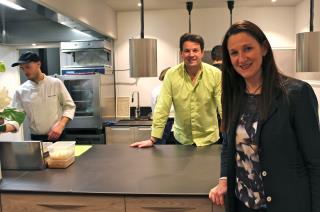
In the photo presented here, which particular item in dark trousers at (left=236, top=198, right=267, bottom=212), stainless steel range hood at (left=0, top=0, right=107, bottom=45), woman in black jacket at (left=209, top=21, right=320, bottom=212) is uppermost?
stainless steel range hood at (left=0, top=0, right=107, bottom=45)

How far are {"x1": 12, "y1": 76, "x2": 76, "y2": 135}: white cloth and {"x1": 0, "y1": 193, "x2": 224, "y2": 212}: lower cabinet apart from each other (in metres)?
1.48

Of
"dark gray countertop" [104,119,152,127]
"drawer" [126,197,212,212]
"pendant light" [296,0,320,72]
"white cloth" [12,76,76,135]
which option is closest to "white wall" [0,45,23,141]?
"dark gray countertop" [104,119,152,127]

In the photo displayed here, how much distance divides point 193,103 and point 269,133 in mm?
1165

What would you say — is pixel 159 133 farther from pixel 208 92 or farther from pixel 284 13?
pixel 284 13

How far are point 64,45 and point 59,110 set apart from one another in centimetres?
153

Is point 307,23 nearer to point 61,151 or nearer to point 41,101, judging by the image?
point 41,101

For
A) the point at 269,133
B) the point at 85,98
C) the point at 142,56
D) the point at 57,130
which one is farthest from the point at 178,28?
the point at 269,133

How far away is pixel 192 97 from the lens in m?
2.29

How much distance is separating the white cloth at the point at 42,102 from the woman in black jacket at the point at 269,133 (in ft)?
6.78

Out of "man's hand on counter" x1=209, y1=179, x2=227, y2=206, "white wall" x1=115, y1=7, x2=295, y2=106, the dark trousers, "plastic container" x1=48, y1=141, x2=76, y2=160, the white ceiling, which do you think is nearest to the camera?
the dark trousers

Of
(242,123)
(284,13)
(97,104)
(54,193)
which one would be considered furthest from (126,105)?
(242,123)

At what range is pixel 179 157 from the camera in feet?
6.53

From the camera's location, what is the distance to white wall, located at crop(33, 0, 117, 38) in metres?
2.89

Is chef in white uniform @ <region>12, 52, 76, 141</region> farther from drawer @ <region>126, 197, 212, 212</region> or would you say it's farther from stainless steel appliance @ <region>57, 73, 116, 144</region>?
drawer @ <region>126, 197, 212, 212</region>
